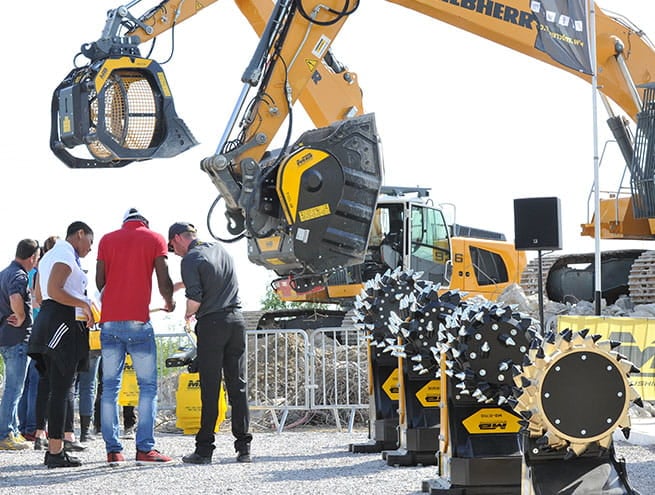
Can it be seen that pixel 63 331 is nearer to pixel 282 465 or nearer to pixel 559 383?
pixel 282 465

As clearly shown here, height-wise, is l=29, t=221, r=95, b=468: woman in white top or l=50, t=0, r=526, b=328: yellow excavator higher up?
l=50, t=0, r=526, b=328: yellow excavator

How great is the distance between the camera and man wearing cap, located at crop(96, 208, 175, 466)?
30.0ft

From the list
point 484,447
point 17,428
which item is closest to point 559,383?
point 484,447

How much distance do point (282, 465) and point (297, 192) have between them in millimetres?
3316

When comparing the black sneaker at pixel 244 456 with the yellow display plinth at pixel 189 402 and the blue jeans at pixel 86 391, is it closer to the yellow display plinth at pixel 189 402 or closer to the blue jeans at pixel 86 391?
the blue jeans at pixel 86 391

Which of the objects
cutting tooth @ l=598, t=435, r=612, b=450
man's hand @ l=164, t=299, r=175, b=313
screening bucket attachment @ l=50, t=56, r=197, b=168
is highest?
screening bucket attachment @ l=50, t=56, r=197, b=168

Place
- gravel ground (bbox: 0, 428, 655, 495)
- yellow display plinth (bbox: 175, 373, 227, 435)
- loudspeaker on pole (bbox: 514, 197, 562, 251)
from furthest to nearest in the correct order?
1. loudspeaker on pole (bbox: 514, 197, 562, 251)
2. yellow display plinth (bbox: 175, 373, 227, 435)
3. gravel ground (bbox: 0, 428, 655, 495)

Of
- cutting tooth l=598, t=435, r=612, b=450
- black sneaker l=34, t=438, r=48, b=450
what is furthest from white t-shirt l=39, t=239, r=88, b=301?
cutting tooth l=598, t=435, r=612, b=450

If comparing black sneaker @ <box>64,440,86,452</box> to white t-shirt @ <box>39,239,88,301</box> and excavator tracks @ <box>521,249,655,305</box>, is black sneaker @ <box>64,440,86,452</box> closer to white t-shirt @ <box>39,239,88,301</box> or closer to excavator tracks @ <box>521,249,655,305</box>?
white t-shirt @ <box>39,239,88,301</box>

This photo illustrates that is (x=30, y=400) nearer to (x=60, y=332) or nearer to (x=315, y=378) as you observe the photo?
(x=60, y=332)

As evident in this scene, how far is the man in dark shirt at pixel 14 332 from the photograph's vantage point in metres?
10.9

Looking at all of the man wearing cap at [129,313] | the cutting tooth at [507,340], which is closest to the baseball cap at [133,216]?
the man wearing cap at [129,313]

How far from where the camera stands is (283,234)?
11961 millimetres

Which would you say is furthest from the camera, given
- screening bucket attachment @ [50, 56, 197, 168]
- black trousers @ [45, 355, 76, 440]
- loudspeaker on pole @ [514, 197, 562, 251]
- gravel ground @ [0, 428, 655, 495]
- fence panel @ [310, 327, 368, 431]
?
loudspeaker on pole @ [514, 197, 562, 251]
